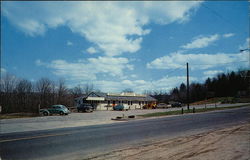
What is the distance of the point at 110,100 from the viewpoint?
58.2 metres

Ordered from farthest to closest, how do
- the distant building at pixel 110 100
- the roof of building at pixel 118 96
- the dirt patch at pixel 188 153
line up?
the roof of building at pixel 118 96 < the distant building at pixel 110 100 < the dirt patch at pixel 188 153

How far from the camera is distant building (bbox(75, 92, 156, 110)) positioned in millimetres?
55088

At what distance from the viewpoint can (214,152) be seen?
680 centimetres

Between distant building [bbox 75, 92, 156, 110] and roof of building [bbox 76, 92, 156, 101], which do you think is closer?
distant building [bbox 75, 92, 156, 110]

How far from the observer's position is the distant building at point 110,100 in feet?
181

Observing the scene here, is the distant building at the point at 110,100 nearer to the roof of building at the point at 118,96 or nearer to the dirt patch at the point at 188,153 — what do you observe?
the roof of building at the point at 118,96

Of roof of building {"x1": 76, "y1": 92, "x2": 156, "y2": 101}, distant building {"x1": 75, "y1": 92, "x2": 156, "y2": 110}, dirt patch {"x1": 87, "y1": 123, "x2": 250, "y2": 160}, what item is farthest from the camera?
roof of building {"x1": 76, "y1": 92, "x2": 156, "y2": 101}

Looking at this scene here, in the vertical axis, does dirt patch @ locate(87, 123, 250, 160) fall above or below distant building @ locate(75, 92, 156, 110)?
below

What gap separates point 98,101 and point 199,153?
164ft

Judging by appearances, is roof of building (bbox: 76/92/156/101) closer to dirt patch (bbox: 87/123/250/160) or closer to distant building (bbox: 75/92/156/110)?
distant building (bbox: 75/92/156/110)

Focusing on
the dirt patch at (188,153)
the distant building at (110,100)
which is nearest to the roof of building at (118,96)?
the distant building at (110,100)

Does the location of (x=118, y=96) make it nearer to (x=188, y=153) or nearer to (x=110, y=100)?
(x=110, y=100)

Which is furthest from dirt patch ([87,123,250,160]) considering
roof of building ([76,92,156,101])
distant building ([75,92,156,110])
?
roof of building ([76,92,156,101])

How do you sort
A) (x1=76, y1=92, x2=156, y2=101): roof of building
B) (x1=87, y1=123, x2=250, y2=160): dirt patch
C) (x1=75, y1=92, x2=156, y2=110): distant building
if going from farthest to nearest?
(x1=76, y1=92, x2=156, y2=101): roof of building, (x1=75, y1=92, x2=156, y2=110): distant building, (x1=87, y1=123, x2=250, y2=160): dirt patch
